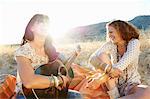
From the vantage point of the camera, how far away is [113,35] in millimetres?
4219

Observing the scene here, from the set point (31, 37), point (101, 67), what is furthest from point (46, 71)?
point (101, 67)

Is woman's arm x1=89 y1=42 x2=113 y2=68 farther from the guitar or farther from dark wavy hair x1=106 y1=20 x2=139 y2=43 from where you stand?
the guitar

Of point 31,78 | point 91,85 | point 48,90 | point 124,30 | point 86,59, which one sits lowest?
point 86,59

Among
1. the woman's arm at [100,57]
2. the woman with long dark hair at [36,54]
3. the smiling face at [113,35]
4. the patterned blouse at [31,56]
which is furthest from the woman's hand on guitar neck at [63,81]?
the smiling face at [113,35]

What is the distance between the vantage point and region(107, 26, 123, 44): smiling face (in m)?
4.21

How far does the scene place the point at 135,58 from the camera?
4125 millimetres

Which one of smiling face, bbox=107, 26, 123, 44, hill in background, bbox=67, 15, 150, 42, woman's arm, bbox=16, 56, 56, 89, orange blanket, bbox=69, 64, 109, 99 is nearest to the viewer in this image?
woman's arm, bbox=16, 56, 56, 89

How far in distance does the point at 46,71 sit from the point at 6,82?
0.47 metres

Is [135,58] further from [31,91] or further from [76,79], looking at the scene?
[31,91]

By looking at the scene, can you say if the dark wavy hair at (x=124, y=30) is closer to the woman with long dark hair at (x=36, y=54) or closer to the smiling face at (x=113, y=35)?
the smiling face at (x=113, y=35)

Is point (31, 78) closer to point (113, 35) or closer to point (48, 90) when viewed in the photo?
point (48, 90)

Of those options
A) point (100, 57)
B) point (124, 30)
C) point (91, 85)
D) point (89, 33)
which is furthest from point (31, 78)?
point (89, 33)

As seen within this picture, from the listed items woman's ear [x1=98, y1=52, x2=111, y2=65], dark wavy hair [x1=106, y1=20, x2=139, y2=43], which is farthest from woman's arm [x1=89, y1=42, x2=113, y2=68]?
dark wavy hair [x1=106, y1=20, x2=139, y2=43]

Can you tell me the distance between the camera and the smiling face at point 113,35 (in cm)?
421
